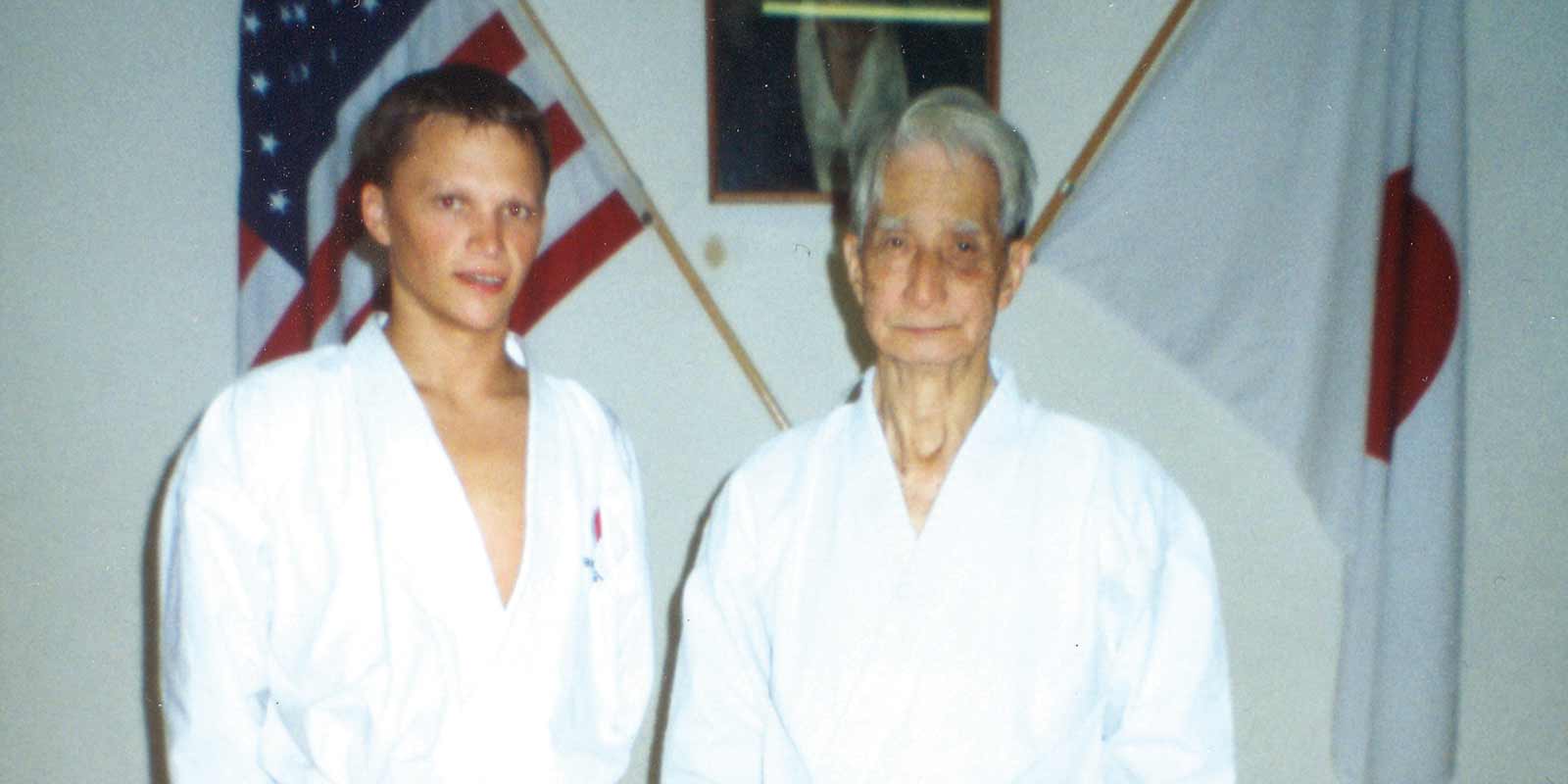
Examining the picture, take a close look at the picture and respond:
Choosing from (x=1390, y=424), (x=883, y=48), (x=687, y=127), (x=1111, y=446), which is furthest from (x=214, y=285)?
(x=1390, y=424)

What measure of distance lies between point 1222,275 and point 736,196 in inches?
44.3

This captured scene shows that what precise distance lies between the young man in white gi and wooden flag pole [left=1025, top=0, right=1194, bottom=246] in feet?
4.26

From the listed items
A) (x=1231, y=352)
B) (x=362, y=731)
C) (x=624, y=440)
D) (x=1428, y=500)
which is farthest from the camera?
(x=1231, y=352)

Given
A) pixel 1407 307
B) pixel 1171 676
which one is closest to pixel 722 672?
pixel 1171 676

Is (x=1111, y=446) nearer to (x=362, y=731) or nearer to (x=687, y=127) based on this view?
(x=362, y=731)

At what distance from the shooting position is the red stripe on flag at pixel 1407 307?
7.00ft

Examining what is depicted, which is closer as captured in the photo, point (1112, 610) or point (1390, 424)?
point (1112, 610)

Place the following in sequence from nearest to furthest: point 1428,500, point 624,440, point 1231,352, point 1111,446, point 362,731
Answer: point 362,731, point 1111,446, point 624,440, point 1428,500, point 1231,352

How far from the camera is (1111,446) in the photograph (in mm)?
1392

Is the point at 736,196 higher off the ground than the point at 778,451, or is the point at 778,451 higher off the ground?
the point at 736,196

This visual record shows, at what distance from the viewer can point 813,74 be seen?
2309mm

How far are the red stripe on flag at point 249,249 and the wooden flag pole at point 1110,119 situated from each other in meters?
1.68

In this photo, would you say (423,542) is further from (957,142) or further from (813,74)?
(813,74)

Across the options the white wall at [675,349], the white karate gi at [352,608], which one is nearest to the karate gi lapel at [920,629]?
the white karate gi at [352,608]
